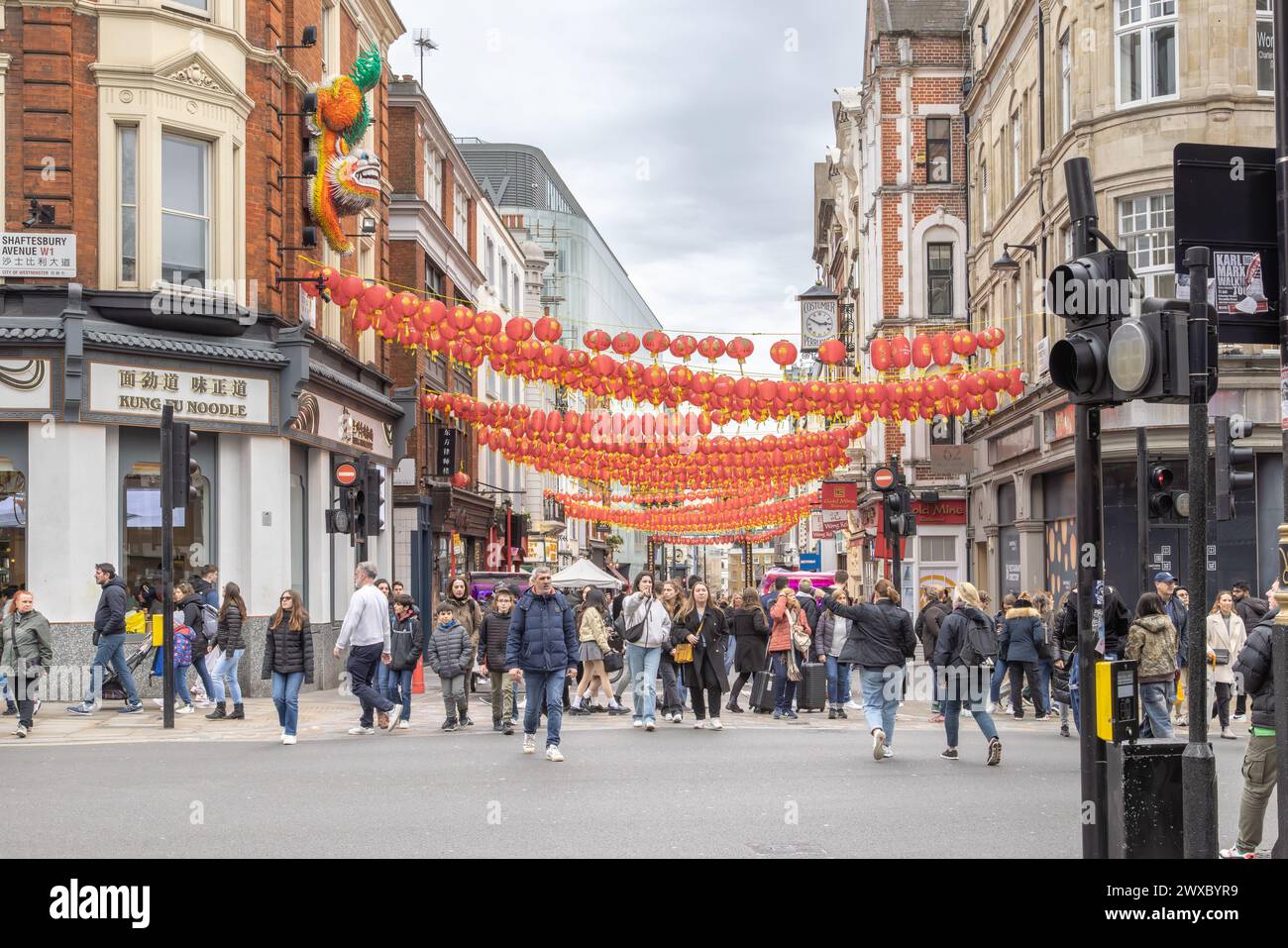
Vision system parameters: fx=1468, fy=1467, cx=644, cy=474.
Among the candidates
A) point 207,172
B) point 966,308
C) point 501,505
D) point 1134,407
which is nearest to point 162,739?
point 207,172

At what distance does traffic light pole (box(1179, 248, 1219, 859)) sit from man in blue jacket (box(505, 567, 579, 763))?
840 centimetres

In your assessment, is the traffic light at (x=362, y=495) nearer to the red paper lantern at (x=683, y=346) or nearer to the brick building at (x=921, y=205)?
the red paper lantern at (x=683, y=346)

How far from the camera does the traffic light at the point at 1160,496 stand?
53.8 feet

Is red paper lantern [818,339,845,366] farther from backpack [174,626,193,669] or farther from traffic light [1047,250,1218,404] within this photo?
traffic light [1047,250,1218,404]

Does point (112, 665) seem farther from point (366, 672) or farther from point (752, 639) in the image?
point (752, 639)

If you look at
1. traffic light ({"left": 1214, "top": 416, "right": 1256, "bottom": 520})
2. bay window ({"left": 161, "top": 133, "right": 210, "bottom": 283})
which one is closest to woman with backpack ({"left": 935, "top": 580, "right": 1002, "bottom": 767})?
traffic light ({"left": 1214, "top": 416, "right": 1256, "bottom": 520})

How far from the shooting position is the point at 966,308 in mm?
41344

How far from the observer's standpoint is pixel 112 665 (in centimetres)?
1955

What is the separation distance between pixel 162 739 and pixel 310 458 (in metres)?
10.5

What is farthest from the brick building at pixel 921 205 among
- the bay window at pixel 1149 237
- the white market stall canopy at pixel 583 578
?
the bay window at pixel 1149 237

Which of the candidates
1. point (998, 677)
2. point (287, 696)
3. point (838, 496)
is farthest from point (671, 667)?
point (838, 496)

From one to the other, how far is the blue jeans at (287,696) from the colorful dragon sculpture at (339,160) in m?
11.5

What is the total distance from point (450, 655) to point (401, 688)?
1123 millimetres
